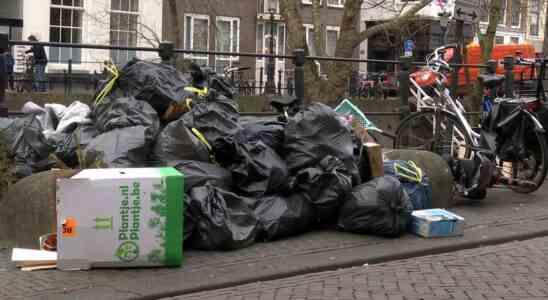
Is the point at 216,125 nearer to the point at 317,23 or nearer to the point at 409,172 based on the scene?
the point at 409,172

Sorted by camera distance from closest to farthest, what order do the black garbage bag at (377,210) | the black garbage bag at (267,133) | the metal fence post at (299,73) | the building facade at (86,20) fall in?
the black garbage bag at (377,210) → the black garbage bag at (267,133) → the metal fence post at (299,73) → the building facade at (86,20)

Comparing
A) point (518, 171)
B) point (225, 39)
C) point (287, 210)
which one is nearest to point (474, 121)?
point (518, 171)

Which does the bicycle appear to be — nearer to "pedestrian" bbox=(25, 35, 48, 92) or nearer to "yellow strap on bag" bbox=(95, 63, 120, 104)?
"yellow strap on bag" bbox=(95, 63, 120, 104)

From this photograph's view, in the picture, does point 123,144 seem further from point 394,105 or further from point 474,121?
point 474,121

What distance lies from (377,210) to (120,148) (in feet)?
6.85

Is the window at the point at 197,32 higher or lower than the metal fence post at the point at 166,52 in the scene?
higher

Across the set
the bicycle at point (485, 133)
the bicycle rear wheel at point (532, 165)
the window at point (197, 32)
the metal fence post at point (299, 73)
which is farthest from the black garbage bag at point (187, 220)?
the window at point (197, 32)

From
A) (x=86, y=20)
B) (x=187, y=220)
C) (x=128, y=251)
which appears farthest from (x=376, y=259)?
(x=86, y=20)

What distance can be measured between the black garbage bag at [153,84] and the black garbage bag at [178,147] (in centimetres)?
67

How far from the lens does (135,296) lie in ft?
14.6

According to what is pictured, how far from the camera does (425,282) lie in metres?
5.06

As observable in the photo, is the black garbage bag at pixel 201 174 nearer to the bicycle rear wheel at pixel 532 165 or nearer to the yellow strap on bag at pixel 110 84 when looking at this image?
the yellow strap on bag at pixel 110 84

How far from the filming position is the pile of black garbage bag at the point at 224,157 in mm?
5684

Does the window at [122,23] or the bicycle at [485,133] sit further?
the window at [122,23]
